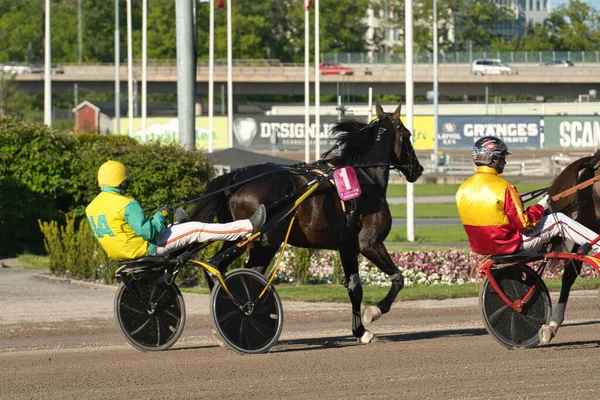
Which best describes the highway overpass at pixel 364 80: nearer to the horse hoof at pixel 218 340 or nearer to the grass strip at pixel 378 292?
the grass strip at pixel 378 292

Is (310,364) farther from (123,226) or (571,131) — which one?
(571,131)

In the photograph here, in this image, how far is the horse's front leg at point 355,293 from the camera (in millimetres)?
11000

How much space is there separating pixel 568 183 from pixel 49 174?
43.1 ft

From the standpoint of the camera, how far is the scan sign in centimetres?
7669

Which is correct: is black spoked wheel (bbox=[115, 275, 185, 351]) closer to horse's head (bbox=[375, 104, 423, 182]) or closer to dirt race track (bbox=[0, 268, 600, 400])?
dirt race track (bbox=[0, 268, 600, 400])

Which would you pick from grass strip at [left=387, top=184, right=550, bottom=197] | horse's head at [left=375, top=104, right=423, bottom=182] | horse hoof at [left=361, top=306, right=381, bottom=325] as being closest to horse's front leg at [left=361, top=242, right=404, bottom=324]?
horse hoof at [left=361, top=306, right=381, bottom=325]

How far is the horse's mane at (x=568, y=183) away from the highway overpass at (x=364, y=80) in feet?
252

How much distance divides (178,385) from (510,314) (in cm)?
312

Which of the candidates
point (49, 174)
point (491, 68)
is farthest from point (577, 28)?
point (49, 174)

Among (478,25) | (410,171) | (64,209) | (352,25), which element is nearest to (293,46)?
(352,25)

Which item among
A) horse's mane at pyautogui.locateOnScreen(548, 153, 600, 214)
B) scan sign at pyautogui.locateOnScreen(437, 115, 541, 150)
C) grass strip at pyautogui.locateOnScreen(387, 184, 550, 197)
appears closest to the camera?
horse's mane at pyautogui.locateOnScreen(548, 153, 600, 214)

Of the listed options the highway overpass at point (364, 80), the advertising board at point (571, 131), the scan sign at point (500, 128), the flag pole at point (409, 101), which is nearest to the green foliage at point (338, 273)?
the flag pole at point (409, 101)

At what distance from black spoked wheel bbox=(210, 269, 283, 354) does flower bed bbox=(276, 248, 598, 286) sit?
7747 millimetres

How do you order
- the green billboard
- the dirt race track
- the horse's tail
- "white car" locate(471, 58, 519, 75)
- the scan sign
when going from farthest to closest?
"white car" locate(471, 58, 519, 75) < the scan sign < the green billboard < the horse's tail < the dirt race track
